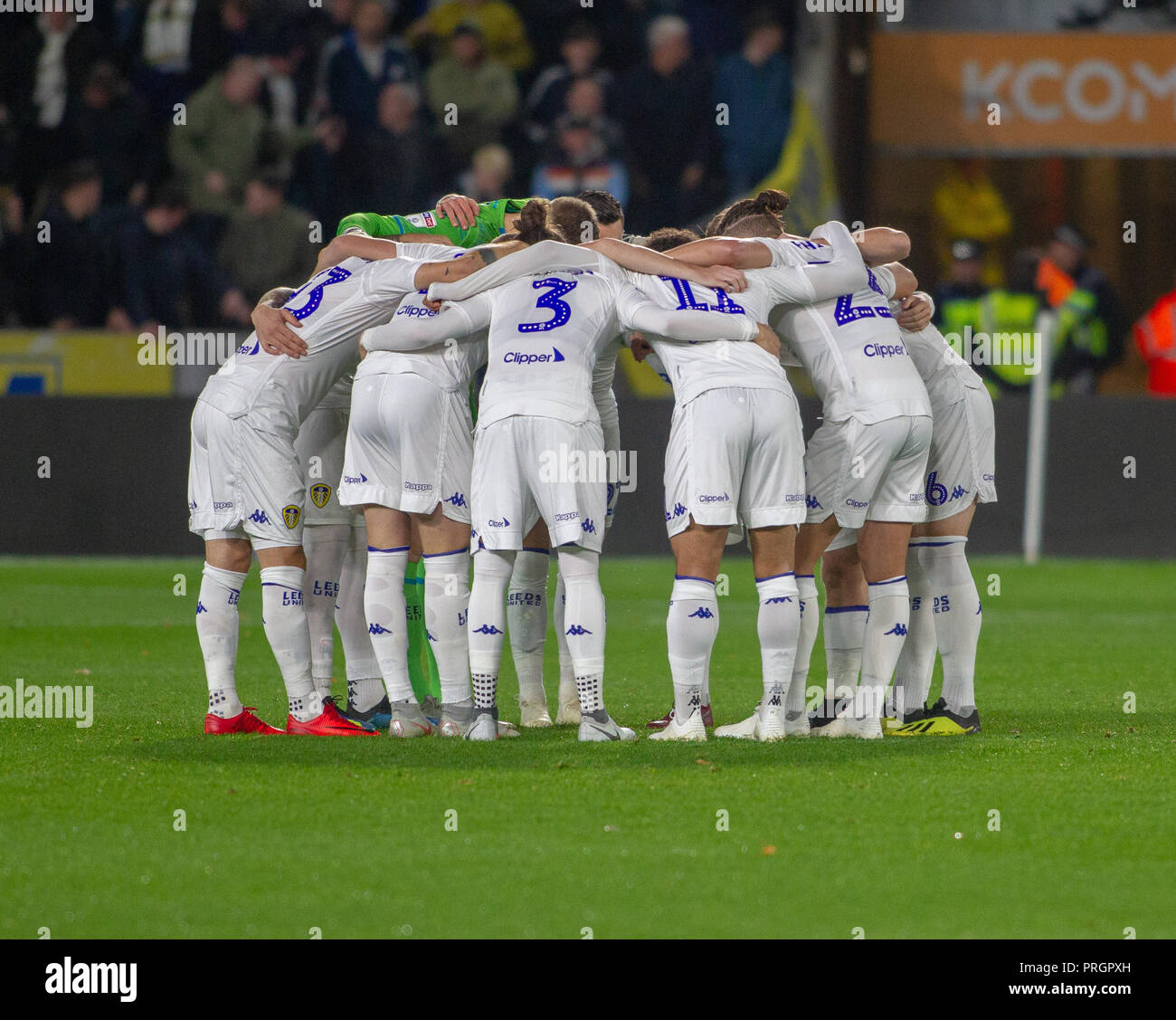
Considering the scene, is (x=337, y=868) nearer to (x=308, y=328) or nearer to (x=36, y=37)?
(x=308, y=328)

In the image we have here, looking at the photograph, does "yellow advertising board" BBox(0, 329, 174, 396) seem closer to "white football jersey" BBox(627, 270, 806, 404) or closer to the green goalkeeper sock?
the green goalkeeper sock

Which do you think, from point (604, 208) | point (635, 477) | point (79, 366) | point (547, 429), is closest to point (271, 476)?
point (547, 429)

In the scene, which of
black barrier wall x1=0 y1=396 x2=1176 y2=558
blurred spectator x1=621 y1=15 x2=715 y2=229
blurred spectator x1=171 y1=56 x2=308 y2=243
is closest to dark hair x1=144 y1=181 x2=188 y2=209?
blurred spectator x1=171 y1=56 x2=308 y2=243

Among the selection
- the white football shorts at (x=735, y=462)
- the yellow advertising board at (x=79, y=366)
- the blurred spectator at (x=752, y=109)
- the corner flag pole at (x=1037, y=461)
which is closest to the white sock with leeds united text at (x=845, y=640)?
the white football shorts at (x=735, y=462)

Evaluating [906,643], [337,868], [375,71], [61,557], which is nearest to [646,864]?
[337,868]

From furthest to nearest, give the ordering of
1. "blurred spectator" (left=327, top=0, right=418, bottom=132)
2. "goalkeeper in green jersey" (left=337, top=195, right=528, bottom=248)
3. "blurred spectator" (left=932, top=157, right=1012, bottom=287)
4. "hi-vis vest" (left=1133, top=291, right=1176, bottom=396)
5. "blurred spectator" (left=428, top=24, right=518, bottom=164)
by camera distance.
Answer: "blurred spectator" (left=932, top=157, right=1012, bottom=287)
"hi-vis vest" (left=1133, top=291, right=1176, bottom=396)
"blurred spectator" (left=428, top=24, right=518, bottom=164)
"blurred spectator" (left=327, top=0, right=418, bottom=132)
"goalkeeper in green jersey" (left=337, top=195, right=528, bottom=248)

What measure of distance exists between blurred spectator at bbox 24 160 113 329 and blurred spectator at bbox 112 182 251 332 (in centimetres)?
21

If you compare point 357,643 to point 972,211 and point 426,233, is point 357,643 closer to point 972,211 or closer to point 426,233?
point 426,233

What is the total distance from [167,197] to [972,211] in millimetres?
8236

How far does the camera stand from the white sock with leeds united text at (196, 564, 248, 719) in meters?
7.11

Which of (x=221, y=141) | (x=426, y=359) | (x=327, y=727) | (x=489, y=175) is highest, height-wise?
(x=221, y=141)

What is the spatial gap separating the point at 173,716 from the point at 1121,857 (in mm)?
4366

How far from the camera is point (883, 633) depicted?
6.94 m

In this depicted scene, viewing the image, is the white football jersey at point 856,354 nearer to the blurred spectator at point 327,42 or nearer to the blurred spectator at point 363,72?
the blurred spectator at point 363,72
